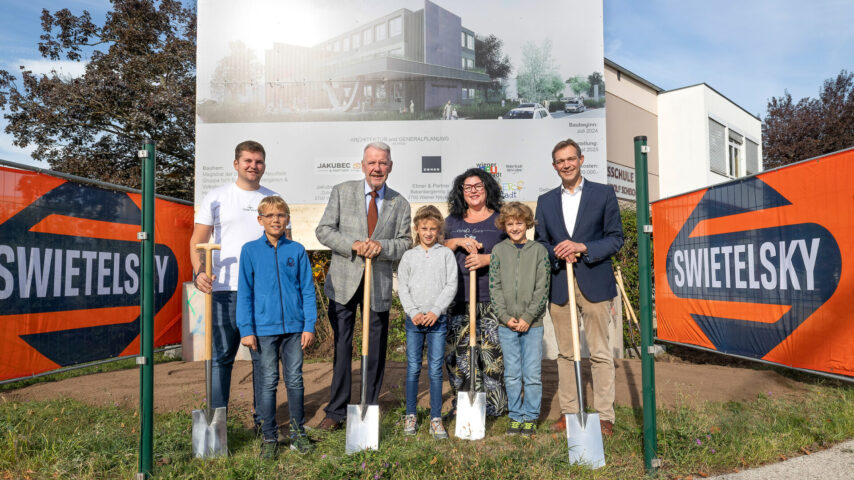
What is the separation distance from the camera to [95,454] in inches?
121

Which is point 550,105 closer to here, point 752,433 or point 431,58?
point 431,58

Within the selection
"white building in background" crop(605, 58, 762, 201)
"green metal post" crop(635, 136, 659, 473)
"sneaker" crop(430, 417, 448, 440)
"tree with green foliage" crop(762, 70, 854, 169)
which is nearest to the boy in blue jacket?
"sneaker" crop(430, 417, 448, 440)

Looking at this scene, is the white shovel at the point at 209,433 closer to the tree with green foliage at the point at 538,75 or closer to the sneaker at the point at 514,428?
the sneaker at the point at 514,428

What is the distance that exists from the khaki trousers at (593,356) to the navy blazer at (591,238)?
0.27 ft

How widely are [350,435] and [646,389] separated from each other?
1.76 meters

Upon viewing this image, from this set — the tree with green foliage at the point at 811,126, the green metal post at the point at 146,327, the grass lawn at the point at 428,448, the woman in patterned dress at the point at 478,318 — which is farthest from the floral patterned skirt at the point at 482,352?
the tree with green foliage at the point at 811,126

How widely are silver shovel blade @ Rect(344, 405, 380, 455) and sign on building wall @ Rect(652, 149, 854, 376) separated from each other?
3.54 meters

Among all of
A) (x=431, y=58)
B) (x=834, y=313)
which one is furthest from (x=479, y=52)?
(x=834, y=313)

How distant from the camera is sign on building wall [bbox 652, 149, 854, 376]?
394 cm

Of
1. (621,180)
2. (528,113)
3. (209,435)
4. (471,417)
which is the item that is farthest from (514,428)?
(621,180)

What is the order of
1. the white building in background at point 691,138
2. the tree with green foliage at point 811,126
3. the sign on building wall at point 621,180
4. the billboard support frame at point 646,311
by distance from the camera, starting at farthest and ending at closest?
the tree with green foliage at point 811,126
the white building in background at point 691,138
the sign on building wall at point 621,180
the billboard support frame at point 646,311

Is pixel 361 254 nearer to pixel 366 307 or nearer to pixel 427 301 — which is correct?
pixel 366 307

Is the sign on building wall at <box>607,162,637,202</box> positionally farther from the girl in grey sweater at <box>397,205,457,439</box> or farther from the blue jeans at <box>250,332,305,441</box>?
the blue jeans at <box>250,332,305,441</box>

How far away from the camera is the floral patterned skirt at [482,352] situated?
3877 mm
